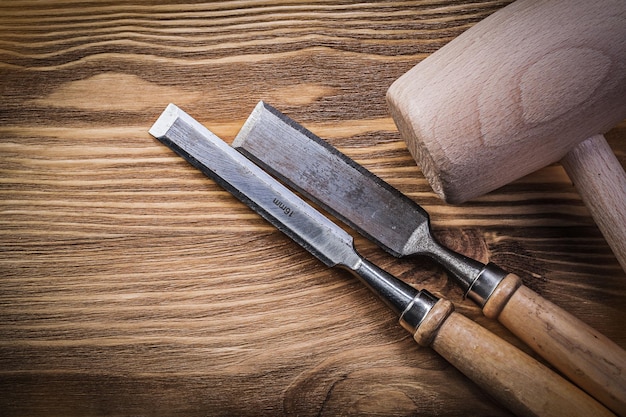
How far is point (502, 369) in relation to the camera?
796 mm

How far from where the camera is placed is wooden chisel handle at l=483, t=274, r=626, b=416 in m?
0.78

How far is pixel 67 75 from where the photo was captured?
3.34 ft

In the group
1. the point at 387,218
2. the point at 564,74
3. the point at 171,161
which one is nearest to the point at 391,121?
the point at 387,218

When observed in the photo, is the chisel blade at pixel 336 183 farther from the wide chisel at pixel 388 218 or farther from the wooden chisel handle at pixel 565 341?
the wooden chisel handle at pixel 565 341

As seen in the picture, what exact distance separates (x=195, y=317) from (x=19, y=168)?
1.50 feet

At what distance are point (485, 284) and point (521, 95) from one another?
305 millimetres

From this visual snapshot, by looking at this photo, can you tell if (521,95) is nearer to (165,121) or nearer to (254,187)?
(254,187)

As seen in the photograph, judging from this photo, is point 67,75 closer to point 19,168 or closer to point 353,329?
point 19,168

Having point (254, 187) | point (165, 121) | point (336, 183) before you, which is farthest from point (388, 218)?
point (165, 121)

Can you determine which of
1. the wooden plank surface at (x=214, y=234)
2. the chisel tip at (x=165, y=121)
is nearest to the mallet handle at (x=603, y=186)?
the wooden plank surface at (x=214, y=234)

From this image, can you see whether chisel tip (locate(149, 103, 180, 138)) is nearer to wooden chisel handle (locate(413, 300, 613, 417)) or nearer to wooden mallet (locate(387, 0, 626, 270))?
wooden mallet (locate(387, 0, 626, 270))

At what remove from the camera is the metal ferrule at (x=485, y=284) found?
0.83 metres

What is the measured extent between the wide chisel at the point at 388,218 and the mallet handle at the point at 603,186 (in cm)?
15

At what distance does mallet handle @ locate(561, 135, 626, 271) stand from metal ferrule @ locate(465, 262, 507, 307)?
178 millimetres
